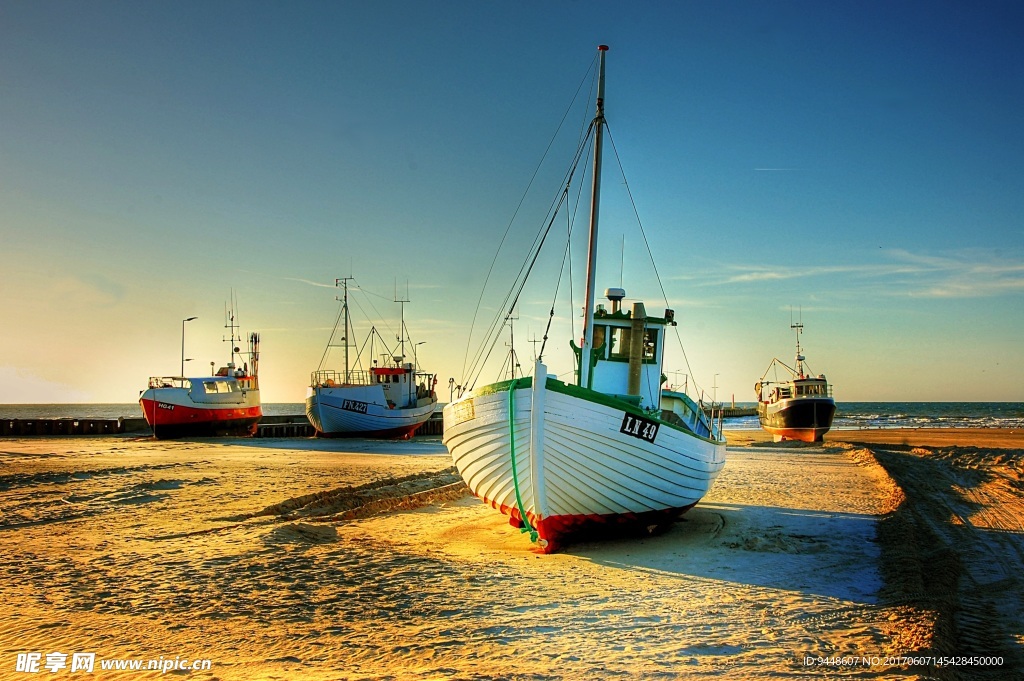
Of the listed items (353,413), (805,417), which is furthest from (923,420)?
(353,413)

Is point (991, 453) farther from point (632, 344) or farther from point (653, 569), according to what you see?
point (653, 569)

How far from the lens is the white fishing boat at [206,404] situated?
1644 inches

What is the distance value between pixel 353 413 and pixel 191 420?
9.85 m

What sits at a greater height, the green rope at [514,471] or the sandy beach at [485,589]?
the green rope at [514,471]

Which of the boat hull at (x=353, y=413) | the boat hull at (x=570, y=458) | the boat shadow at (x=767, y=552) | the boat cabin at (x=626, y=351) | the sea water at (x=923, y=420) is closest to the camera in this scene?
the boat shadow at (x=767, y=552)

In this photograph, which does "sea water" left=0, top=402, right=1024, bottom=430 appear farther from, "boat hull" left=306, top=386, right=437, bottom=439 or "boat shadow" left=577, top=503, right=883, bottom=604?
"boat shadow" left=577, top=503, right=883, bottom=604

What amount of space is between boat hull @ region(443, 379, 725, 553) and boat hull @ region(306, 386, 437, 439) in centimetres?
3269

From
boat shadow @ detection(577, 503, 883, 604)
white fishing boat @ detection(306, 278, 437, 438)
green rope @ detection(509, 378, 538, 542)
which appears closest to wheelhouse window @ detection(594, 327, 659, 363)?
boat shadow @ detection(577, 503, 883, 604)

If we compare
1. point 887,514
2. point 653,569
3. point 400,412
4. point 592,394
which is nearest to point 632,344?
point 592,394

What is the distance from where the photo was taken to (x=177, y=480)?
19.3 meters

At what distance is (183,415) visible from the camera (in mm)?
42469

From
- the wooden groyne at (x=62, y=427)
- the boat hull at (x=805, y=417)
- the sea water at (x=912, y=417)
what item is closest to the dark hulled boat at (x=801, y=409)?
the boat hull at (x=805, y=417)

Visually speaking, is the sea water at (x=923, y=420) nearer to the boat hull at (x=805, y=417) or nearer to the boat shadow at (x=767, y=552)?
the boat hull at (x=805, y=417)

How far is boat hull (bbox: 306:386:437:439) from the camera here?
43.2 metres
